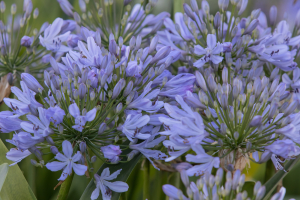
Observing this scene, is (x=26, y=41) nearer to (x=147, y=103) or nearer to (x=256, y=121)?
(x=147, y=103)

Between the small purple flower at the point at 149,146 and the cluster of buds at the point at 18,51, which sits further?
the cluster of buds at the point at 18,51

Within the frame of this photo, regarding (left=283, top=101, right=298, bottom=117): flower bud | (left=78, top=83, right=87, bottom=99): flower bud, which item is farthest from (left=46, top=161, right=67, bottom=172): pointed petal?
(left=283, top=101, right=298, bottom=117): flower bud

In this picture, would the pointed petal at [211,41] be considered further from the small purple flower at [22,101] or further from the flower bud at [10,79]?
the flower bud at [10,79]

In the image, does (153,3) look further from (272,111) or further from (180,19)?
(272,111)

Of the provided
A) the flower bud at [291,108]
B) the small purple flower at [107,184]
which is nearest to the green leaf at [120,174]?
the small purple flower at [107,184]

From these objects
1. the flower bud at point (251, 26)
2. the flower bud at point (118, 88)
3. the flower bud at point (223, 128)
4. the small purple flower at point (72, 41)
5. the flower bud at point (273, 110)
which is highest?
the small purple flower at point (72, 41)

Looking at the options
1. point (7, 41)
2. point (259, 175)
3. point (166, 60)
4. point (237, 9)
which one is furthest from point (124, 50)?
point (259, 175)

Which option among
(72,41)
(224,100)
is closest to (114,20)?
(72,41)
